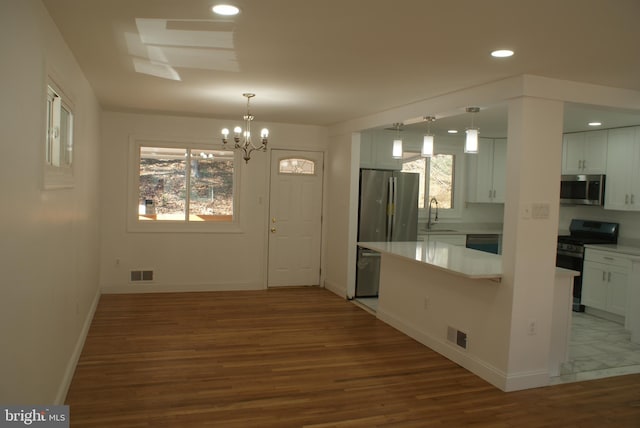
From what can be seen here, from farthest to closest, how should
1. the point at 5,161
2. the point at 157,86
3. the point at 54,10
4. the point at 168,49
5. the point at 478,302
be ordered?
1. the point at 157,86
2. the point at 478,302
3. the point at 168,49
4. the point at 54,10
5. the point at 5,161

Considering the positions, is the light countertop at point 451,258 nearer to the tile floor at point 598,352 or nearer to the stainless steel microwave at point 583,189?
the tile floor at point 598,352

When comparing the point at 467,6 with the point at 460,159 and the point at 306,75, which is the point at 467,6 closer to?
the point at 306,75

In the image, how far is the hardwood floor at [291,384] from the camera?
327 centimetres

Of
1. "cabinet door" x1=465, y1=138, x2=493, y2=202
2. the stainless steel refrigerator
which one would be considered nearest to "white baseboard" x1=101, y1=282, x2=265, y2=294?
the stainless steel refrigerator

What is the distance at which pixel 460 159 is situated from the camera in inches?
307

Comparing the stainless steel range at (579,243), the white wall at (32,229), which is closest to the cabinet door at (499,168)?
the stainless steel range at (579,243)

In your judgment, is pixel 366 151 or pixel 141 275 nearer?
pixel 141 275

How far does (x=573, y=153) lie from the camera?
6762 mm

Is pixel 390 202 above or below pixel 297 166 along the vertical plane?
below

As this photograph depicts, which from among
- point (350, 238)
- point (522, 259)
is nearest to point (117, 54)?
point (522, 259)

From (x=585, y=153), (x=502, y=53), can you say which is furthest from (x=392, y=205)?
(x=502, y=53)

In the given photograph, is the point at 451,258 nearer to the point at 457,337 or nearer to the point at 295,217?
the point at 457,337

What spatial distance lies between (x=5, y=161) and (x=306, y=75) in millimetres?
2555

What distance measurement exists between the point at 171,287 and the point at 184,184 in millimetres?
1494
